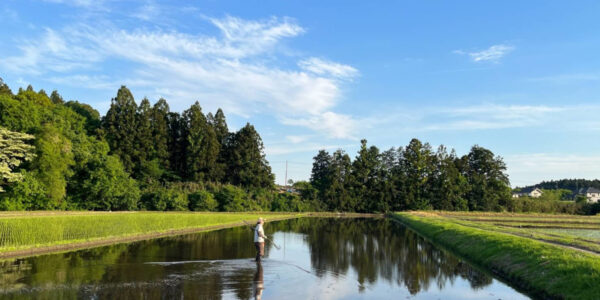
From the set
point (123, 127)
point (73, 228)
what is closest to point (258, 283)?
point (73, 228)

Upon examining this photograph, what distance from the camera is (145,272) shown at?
16.0 meters

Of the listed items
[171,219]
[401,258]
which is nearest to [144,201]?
[171,219]

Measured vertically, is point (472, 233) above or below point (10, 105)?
below

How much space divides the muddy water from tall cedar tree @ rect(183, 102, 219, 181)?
60.4 meters

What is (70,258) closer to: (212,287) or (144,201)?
(212,287)

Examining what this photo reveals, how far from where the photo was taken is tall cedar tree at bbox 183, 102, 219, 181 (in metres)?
83.3

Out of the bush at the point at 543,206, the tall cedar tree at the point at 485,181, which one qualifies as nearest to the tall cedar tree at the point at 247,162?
the tall cedar tree at the point at 485,181

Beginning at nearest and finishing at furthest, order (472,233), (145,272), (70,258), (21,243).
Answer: (145,272) → (70,258) → (21,243) → (472,233)

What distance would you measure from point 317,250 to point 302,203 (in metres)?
63.9

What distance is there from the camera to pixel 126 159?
7444 centimetres

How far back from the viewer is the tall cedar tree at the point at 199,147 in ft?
273

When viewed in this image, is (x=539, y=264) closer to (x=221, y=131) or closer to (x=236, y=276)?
(x=236, y=276)

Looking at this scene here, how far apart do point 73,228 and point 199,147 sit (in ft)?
195

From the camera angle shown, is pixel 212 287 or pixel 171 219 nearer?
pixel 212 287
